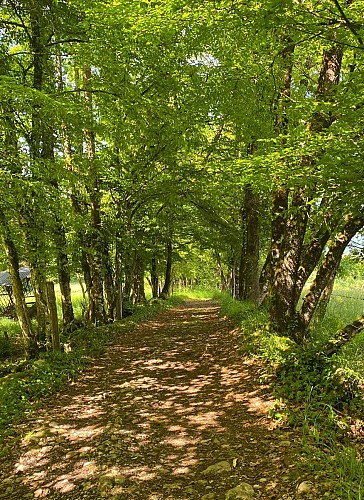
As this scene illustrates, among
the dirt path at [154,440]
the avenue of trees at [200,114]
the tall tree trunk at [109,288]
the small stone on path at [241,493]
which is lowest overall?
the dirt path at [154,440]

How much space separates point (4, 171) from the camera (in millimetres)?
6648

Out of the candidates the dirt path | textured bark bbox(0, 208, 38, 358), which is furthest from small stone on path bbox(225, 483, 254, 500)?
textured bark bbox(0, 208, 38, 358)

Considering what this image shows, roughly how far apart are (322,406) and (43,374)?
16.7ft

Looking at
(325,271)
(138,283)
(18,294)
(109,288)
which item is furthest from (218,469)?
(138,283)

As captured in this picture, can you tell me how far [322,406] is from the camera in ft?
16.3

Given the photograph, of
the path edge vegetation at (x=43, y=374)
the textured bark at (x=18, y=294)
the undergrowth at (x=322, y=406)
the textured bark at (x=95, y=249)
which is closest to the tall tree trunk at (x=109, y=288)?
the textured bark at (x=95, y=249)

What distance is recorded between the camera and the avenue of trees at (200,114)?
4945mm

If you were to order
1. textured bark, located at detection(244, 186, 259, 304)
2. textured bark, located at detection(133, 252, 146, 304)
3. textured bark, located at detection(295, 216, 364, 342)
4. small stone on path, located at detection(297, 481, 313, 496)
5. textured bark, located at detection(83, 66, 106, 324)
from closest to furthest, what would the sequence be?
small stone on path, located at detection(297, 481, 313, 496) < textured bark, located at detection(295, 216, 364, 342) < textured bark, located at detection(83, 66, 106, 324) < textured bark, located at detection(244, 186, 259, 304) < textured bark, located at detection(133, 252, 146, 304)

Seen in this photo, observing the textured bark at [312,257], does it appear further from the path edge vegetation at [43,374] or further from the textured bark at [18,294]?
the textured bark at [18,294]

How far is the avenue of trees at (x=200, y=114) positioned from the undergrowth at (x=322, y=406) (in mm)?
665

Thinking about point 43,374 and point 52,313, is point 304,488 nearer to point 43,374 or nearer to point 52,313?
point 43,374

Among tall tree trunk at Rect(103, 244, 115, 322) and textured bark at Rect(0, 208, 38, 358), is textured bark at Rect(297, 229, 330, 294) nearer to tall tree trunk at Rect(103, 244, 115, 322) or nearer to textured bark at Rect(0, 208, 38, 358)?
textured bark at Rect(0, 208, 38, 358)

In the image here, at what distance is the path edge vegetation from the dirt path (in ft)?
0.85

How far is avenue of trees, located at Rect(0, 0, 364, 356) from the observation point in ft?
16.2
